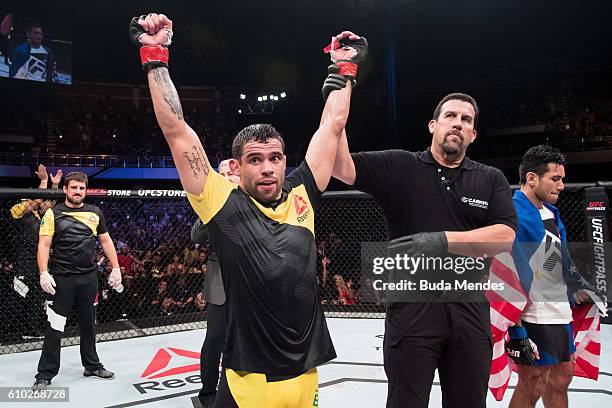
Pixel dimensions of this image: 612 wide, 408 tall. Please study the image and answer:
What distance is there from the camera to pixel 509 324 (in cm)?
257

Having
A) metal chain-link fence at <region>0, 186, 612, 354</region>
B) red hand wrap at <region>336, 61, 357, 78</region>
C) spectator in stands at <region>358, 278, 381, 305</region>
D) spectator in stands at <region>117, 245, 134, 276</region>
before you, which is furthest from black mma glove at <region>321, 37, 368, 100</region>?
spectator in stands at <region>117, 245, 134, 276</region>

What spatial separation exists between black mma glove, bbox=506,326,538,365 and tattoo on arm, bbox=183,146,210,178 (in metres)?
1.85

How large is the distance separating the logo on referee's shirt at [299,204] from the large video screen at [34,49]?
1495 centimetres

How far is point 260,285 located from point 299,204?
1.14ft

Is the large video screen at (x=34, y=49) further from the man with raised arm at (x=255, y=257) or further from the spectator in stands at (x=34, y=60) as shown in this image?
the man with raised arm at (x=255, y=257)

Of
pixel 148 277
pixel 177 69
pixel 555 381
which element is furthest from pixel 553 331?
pixel 177 69

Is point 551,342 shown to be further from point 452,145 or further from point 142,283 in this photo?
point 142,283

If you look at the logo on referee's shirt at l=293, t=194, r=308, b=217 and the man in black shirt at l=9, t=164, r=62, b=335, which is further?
the man in black shirt at l=9, t=164, r=62, b=335

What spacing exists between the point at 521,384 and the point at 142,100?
57.1 feet

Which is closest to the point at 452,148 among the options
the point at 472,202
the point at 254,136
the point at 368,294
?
the point at 472,202

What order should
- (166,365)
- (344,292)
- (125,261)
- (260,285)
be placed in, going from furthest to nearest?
(125,261)
(344,292)
(166,365)
(260,285)

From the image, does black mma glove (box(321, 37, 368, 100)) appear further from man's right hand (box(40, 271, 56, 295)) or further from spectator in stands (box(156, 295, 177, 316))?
spectator in stands (box(156, 295, 177, 316))

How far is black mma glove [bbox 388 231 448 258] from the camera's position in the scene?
1839 mm

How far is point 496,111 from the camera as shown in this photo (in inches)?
648
